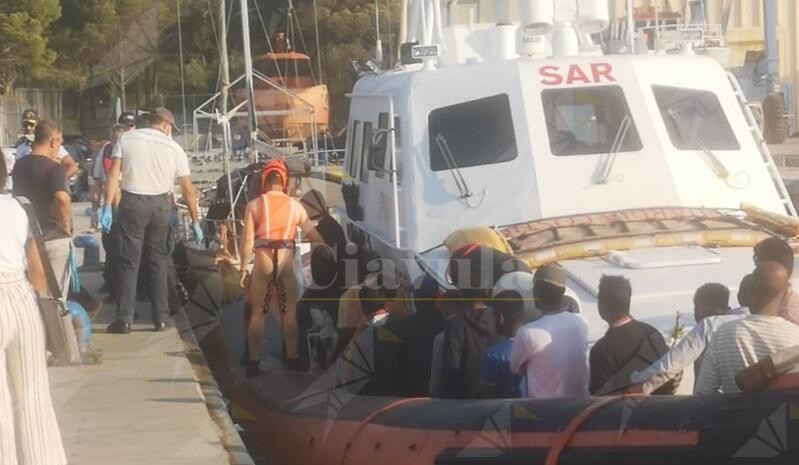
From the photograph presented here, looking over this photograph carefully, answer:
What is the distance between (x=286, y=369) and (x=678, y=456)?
4713 mm

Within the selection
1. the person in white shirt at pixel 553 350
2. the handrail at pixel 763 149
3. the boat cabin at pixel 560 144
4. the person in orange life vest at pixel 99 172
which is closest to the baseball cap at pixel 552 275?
the person in white shirt at pixel 553 350

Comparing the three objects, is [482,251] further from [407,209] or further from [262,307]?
[262,307]

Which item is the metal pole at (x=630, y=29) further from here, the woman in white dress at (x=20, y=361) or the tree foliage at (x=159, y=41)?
the tree foliage at (x=159, y=41)

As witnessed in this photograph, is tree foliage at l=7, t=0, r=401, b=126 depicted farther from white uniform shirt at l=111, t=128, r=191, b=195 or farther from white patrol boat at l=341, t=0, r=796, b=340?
white patrol boat at l=341, t=0, r=796, b=340

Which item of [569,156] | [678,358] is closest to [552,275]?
[678,358]

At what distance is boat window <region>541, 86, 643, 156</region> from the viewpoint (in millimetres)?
8570

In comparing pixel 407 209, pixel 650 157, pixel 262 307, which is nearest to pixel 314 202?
pixel 262 307

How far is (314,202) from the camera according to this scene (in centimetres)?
1086

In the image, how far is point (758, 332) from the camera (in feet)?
17.4

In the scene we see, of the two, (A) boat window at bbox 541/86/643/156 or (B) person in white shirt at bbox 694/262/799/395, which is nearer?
(B) person in white shirt at bbox 694/262/799/395

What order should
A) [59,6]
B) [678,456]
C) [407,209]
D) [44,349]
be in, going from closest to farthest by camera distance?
[678,456] < [44,349] < [407,209] < [59,6]

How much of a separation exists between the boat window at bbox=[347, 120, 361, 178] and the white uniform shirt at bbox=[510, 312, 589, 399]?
481 centimetres

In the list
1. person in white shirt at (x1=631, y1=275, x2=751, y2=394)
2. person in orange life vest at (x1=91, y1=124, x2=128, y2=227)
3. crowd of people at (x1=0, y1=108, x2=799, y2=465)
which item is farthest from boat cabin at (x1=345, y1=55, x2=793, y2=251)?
person in orange life vest at (x1=91, y1=124, x2=128, y2=227)

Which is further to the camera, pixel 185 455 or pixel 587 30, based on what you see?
pixel 587 30
